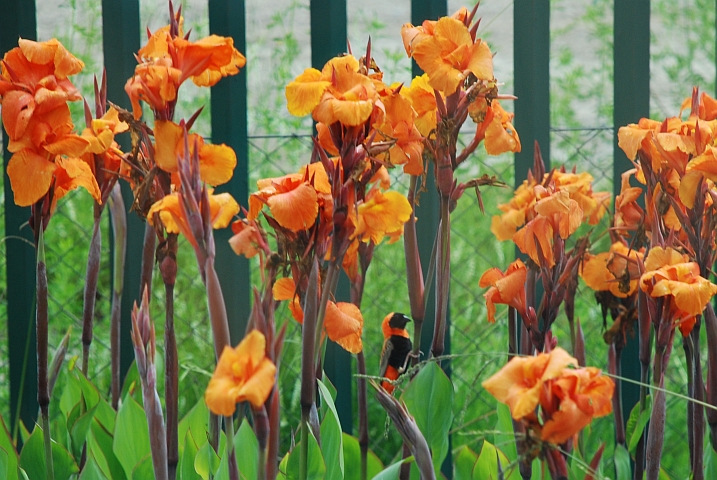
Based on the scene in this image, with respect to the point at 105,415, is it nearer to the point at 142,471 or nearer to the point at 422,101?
the point at 142,471

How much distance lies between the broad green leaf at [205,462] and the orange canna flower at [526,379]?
0.37 metres

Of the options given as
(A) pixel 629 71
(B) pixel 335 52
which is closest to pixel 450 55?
(B) pixel 335 52

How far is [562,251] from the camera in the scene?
820mm

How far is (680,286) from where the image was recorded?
29.0 inches

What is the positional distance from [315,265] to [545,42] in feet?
3.39

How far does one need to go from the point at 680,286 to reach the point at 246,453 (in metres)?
0.50

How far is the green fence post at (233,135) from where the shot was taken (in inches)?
58.6

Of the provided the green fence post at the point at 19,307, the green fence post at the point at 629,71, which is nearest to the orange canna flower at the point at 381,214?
the green fence post at the point at 629,71

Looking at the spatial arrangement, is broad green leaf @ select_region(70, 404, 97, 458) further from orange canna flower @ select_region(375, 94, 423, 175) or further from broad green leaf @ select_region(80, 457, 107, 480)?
orange canna flower @ select_region(375, 94, 423, 175)

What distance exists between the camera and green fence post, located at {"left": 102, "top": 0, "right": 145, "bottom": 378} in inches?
58.9

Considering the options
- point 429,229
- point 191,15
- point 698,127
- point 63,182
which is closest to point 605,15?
point 191,15

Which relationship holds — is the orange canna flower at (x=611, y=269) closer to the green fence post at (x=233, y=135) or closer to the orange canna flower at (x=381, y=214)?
→ the orange canna flower at (x=381, y=214)

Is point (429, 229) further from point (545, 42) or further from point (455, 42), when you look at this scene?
point (455, 42)

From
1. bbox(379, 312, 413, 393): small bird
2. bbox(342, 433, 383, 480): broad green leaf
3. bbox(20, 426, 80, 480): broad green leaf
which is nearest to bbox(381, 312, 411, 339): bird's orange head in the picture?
bbox(379, 312, 413, 393): small bird
